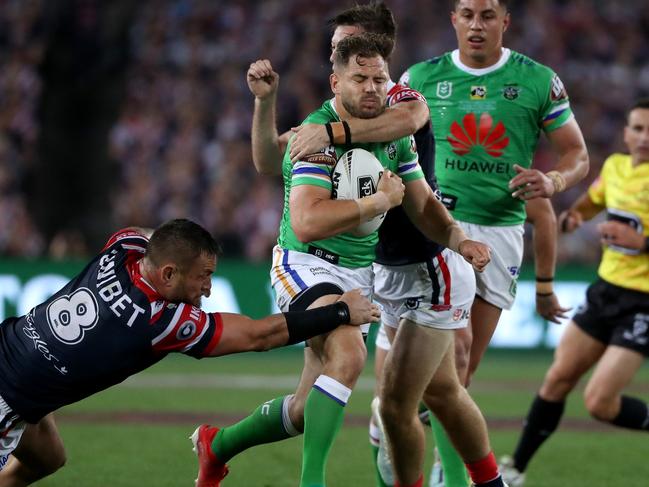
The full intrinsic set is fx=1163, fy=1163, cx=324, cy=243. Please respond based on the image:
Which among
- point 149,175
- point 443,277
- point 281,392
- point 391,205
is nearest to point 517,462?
point 443,277

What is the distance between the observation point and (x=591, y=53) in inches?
777

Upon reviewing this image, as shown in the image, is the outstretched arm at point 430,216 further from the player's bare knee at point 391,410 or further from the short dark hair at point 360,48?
the player's bare knee at point 391,410

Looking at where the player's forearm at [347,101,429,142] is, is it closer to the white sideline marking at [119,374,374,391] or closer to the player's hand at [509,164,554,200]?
the player's hand at [509,164,554,200]

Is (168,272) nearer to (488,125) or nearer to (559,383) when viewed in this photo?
(488,125)

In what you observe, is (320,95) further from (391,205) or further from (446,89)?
(391,205)

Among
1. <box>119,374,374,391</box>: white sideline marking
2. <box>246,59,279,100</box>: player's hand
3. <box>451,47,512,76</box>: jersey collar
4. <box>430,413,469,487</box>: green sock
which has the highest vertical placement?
<box>246,59,279,100</box>: player's hand

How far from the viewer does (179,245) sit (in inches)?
200

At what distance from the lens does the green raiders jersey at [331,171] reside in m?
5.32

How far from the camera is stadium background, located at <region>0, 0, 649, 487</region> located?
14.7 metres

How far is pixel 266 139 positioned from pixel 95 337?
6.22ft

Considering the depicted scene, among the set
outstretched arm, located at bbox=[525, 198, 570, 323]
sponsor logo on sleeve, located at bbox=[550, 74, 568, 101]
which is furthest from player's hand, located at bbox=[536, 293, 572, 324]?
sponsor logo on sleeve, located at bbox=[550, 74, 568, 101]

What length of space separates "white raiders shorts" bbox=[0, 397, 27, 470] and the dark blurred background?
1087 centimetres

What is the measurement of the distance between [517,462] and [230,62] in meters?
13.0

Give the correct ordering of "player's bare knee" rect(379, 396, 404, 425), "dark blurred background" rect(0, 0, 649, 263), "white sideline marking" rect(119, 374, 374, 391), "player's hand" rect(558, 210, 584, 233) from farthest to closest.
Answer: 1. "dark blurred background" rect(0, 0, 649, 263)
2. "white sideline marking" rect(119, 374, 374, 391)
3. "player's hand" rect(558, 210, 584, 233)
4. "player's bare knee" rect(379, 396, 404, 425)
